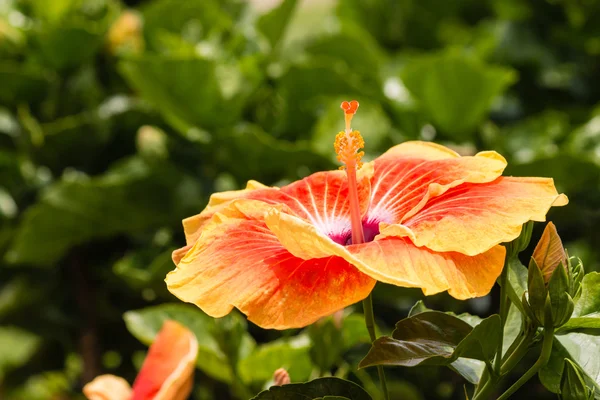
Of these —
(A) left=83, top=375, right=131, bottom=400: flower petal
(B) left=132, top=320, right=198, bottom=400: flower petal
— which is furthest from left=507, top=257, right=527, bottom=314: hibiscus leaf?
(A) left=83, top=375, right=131, bottom=400: flower petal

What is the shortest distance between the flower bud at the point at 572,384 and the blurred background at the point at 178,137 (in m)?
0.68

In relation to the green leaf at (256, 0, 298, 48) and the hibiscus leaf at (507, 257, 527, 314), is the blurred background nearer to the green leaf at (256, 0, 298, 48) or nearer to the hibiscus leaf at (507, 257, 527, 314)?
the green leaf at (256, 0, 298, 48)

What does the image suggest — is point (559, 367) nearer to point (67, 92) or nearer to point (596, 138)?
point (596, 138)

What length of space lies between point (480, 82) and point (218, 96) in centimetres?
55

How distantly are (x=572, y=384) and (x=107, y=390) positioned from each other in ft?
1.81

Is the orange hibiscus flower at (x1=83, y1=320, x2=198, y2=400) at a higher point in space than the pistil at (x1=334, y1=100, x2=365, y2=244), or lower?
lower

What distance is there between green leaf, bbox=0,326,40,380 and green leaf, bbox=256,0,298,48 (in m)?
0.95

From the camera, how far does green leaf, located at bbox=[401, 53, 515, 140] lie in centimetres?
172

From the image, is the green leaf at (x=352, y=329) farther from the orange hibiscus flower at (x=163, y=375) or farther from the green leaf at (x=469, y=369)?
the green leaf at (x=469, y=369)

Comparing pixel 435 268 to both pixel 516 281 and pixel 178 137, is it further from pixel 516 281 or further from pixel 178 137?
pixel 178 137

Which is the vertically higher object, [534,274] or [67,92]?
[534,274]

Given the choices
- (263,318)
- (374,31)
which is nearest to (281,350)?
(263,318)

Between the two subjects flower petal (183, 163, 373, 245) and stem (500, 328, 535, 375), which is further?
flower petal (183, 163, 373, 245)

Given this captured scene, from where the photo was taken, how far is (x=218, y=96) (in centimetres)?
168
